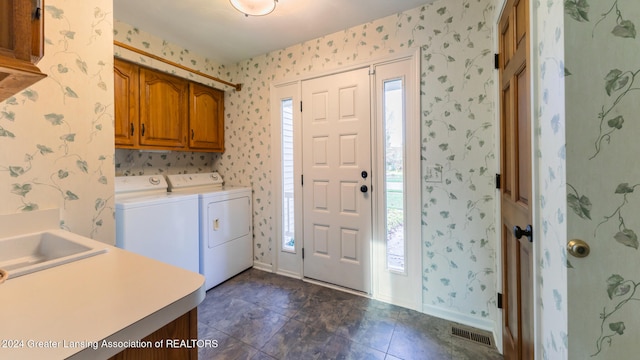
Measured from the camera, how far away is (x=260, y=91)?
281 centimetres

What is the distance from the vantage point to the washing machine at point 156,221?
186 cm

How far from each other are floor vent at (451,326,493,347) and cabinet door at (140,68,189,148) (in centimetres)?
297

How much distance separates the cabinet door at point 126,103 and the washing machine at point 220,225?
57cm

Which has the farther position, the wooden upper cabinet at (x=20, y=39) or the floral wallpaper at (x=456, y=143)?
the floral wallpaper at (x=456, y=143)

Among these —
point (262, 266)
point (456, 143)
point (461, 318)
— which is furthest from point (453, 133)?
point (262, 266)

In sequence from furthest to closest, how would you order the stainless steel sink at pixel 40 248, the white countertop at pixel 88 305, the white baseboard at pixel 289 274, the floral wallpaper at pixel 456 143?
the white baseboard at pixel 289 274 → the floral wallpaper at pixel 456 143 → the stainless steel sink at pixel 40 248 → the white countertop at pixel 88 305

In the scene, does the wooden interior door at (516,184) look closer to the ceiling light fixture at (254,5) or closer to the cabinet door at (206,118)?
the ceiling light fixture at (254,5)

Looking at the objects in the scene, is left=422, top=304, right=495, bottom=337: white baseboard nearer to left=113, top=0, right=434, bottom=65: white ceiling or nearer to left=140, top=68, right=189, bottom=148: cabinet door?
left=113, top=0, right=434, bottom=65: white ceiling

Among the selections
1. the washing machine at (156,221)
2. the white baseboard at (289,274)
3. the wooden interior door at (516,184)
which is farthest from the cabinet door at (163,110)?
the wooden interior door at (516,184)

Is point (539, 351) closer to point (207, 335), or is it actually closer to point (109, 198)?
point (207, 335)

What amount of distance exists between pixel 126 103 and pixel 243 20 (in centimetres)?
125

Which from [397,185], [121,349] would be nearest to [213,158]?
[397,185]

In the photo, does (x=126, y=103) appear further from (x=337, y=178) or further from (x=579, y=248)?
(x=579, y=248)

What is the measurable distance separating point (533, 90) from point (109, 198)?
207cm
